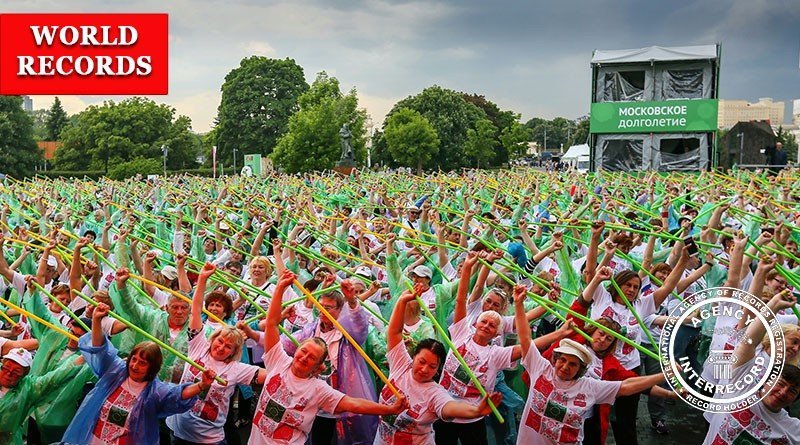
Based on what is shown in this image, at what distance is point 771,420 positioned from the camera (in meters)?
4.46

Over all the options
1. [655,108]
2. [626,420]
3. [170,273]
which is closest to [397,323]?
[626,420]

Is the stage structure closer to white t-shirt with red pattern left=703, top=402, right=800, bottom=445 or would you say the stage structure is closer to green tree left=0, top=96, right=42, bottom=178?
white t-shirt with red pattern left=703, top=402, right=800, bottom=445

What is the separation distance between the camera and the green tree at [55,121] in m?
79.3

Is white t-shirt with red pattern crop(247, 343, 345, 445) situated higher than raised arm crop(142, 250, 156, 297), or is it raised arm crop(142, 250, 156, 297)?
raised arm crop(142, 250, 156, 297)

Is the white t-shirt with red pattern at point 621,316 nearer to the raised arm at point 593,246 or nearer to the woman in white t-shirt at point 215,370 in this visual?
the raised arm at point 593,246

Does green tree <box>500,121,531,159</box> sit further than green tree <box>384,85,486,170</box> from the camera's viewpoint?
Yes

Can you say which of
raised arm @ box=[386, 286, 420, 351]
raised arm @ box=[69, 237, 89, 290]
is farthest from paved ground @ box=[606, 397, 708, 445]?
raised arm @ box=[69, 237, 89, 290]

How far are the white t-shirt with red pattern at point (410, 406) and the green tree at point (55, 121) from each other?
8226cm

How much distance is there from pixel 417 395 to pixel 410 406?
8 cm

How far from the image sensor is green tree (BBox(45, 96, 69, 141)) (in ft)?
260

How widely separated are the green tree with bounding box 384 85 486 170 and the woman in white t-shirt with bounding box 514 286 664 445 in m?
55.4

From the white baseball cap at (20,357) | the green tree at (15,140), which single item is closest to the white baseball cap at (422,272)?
the white baseball cap at (20,357)

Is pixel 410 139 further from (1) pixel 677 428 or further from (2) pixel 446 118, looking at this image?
(1) pixel 677 428

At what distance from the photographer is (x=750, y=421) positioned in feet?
14.8
